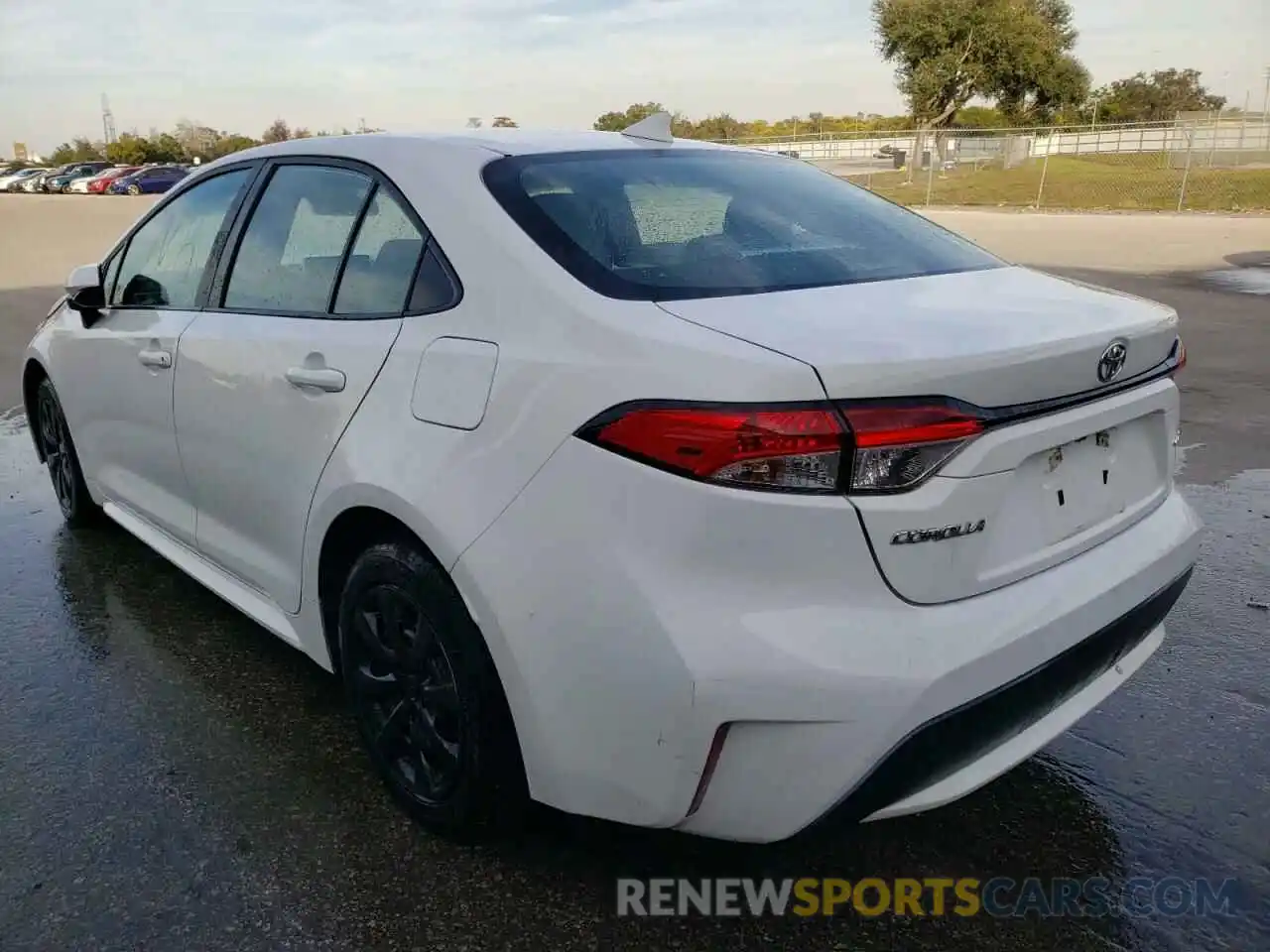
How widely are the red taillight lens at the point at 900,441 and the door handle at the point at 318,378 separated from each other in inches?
51.0

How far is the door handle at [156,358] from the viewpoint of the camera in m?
3.40

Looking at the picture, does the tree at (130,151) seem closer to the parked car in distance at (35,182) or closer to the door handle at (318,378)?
the parked car in distance at (35,182)

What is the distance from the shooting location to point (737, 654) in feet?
6.13

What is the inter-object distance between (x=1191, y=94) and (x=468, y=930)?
86106 millimetres

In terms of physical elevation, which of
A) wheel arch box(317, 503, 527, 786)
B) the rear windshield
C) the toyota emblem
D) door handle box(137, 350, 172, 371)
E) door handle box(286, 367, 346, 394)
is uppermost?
the rear windshield

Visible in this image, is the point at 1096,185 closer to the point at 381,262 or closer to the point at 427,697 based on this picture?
the point at 381,262

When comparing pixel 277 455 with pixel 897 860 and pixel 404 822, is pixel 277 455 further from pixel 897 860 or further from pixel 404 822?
pixel 897 860

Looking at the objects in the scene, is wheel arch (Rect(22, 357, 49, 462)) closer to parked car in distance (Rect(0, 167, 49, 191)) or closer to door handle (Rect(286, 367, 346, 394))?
door handle (Rect(286, 367, 346, 394))

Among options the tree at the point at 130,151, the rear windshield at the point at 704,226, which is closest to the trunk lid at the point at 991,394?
the rear windshield at the point at 704,226

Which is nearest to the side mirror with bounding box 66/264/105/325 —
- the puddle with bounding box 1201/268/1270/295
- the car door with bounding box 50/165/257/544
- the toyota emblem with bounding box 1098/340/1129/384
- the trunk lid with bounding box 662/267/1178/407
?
the car door with bounding box 50/165/257/544

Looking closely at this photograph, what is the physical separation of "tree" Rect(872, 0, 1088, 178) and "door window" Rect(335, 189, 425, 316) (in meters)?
47.6

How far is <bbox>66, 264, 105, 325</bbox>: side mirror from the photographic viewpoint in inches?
156

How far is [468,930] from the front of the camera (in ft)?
7.51

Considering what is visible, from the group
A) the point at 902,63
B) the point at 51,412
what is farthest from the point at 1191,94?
the point at 51,412
